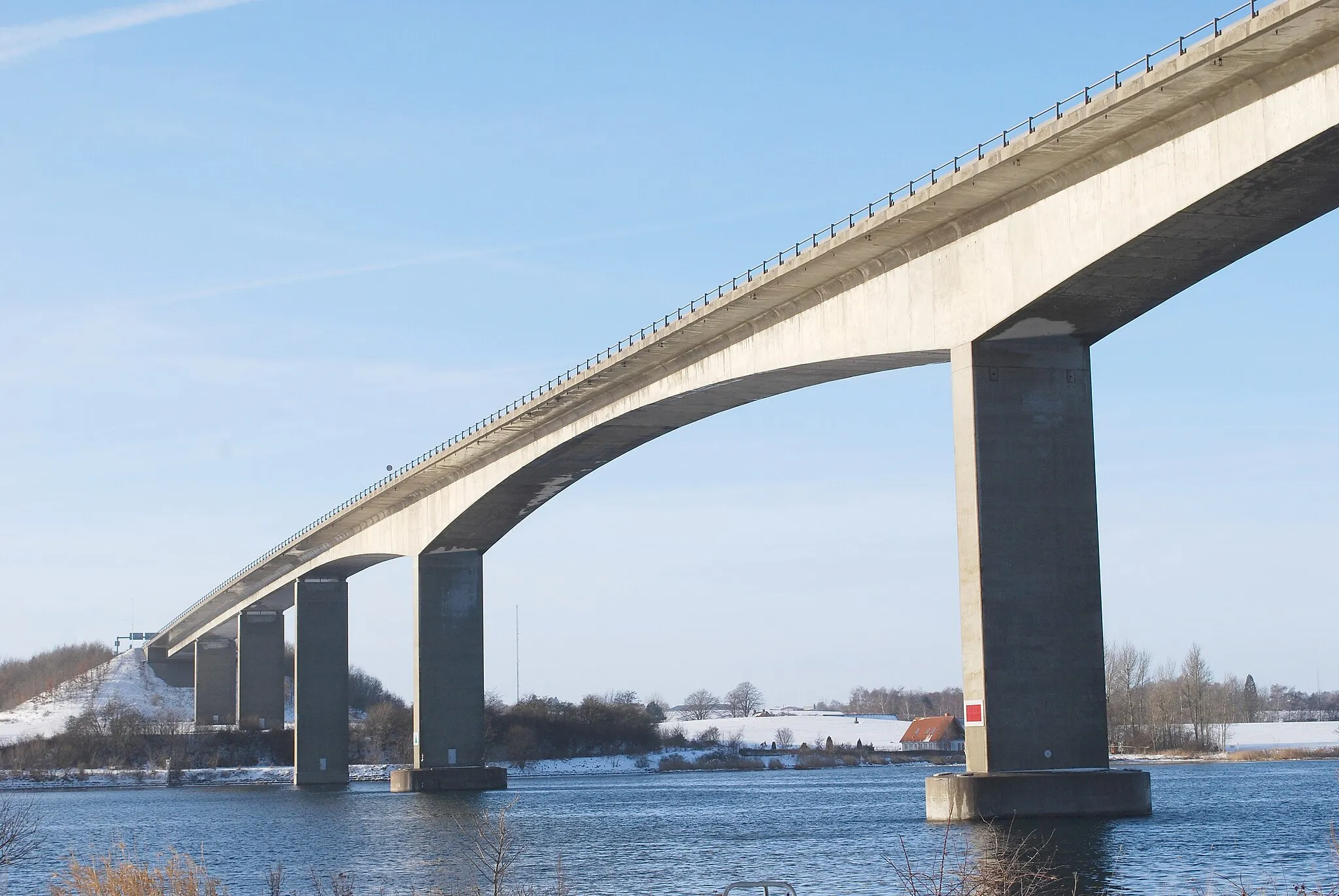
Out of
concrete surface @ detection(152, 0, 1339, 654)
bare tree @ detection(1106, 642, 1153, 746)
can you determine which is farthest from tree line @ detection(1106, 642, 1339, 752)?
concrete surface @ detection(152, 0, 1339, 654)

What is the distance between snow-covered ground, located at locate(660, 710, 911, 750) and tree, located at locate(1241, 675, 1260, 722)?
28111 mm

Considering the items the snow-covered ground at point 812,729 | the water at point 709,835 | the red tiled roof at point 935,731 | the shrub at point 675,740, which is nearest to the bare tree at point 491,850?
the water at point 709,835

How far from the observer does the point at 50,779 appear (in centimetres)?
9275

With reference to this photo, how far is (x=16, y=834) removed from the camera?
79.8ft

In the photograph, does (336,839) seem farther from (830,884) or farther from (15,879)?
(830,884)

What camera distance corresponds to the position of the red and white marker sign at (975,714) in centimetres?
3192

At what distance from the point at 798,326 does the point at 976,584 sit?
35.8 ft

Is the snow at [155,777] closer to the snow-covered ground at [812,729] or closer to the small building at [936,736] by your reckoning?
the small building at [936,736]

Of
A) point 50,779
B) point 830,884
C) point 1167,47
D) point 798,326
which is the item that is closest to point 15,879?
point 830,884

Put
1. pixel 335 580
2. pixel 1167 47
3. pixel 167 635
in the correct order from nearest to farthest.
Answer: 1. pixel 1167 47
2. pixel 335 580
3. pixel 167 635

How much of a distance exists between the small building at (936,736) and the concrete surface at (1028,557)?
8607 cm

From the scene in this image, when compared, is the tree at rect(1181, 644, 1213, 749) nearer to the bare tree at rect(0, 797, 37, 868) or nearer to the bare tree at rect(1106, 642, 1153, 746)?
the bare tree at rect(1106, 642, 1153, 746)

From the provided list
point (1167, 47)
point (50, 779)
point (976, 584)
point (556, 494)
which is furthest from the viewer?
point (50, 779)

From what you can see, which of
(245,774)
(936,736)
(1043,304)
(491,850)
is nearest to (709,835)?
(491,850)
